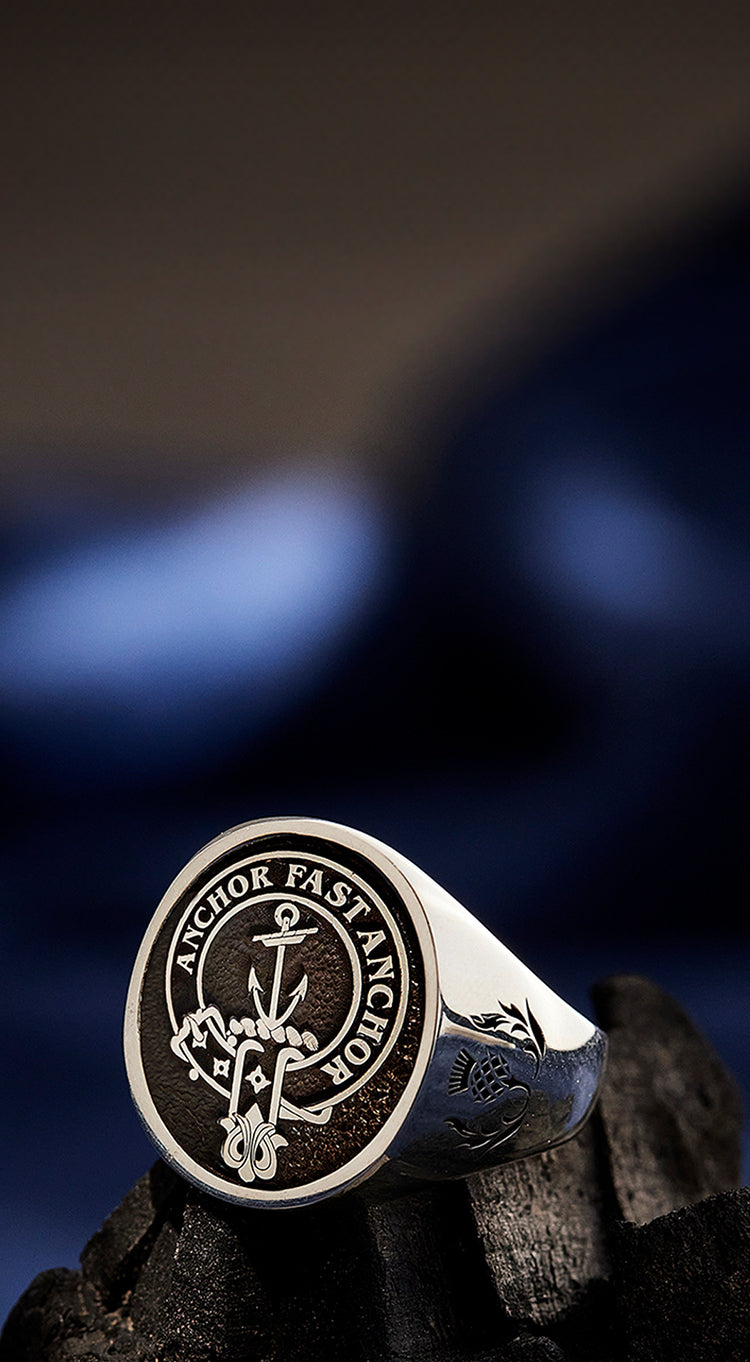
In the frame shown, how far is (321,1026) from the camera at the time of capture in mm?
1483

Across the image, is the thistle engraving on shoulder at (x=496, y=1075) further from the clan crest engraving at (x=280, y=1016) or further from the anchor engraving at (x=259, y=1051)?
the anchor engraving at (x=259, y=1051)

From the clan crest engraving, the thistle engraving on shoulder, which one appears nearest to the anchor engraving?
the clan crest engraving

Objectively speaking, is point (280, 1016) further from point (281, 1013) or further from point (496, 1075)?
point (496, 1075)

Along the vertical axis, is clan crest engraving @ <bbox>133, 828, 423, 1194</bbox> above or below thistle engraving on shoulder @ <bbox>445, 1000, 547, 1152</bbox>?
above

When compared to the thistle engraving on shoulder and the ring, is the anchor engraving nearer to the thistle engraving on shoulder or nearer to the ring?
the ring

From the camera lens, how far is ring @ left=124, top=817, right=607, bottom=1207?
4.75 feet

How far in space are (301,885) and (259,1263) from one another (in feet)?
1.69

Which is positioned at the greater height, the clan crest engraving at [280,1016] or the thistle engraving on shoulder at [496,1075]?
the clan crest engraving at [280,1016]

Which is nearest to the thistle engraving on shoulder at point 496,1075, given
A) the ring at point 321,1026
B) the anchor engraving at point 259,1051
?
the ring at point 321,1026

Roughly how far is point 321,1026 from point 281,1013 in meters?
0.06

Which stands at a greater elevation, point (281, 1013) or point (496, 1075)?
point (281, 1013)

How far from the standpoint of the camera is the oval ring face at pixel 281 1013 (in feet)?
4.75

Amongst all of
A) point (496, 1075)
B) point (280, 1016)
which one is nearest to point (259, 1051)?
point (280, 1016)

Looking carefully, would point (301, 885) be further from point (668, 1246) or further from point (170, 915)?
point (668, 1246)
